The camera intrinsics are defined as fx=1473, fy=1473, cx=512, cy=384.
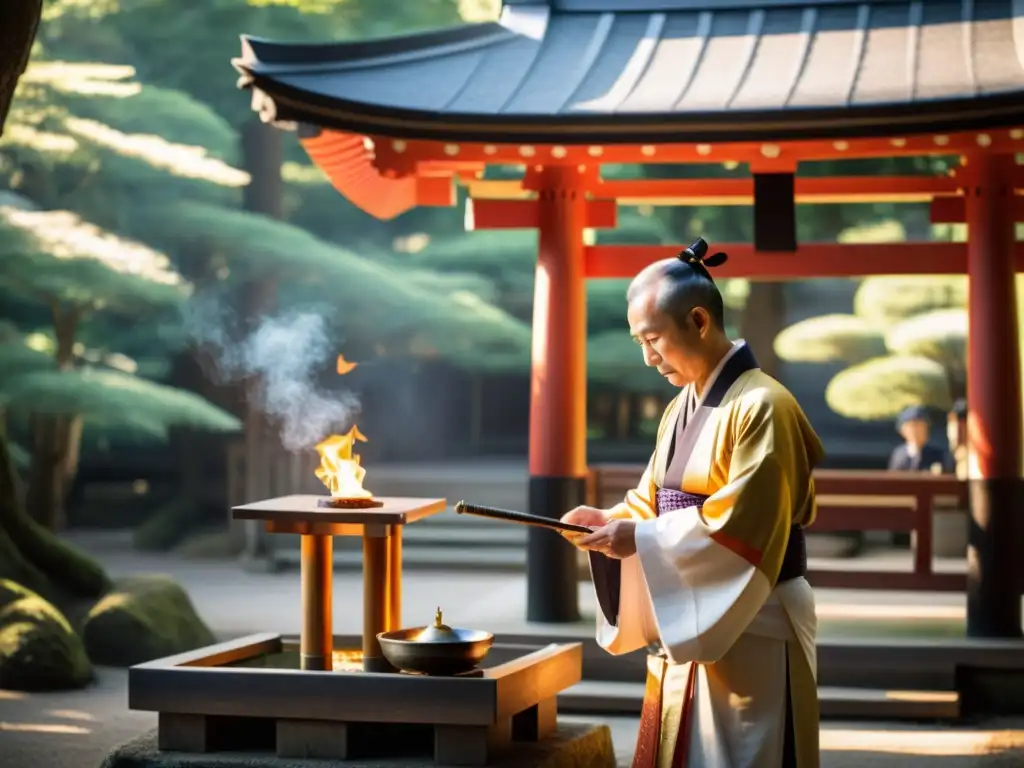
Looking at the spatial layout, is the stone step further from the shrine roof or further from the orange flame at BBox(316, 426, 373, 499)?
the shrine roof

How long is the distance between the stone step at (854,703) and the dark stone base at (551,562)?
724 millimetres

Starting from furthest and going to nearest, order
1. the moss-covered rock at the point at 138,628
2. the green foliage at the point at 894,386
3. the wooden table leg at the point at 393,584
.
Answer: the green foliage at the point at 894,386, the moss-covered rock at the point at 138,628, the wooden table leg at the point at 393,584

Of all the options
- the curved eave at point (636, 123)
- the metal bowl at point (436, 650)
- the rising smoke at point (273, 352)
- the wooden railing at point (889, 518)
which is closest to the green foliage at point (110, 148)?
the rising smoke at point (273, 352)

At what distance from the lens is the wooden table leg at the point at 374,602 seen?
5.21 metres

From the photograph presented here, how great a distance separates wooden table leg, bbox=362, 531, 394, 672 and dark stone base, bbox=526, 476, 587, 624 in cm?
320

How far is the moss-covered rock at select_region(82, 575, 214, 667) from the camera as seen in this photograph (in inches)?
371

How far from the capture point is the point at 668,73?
27.6 ft

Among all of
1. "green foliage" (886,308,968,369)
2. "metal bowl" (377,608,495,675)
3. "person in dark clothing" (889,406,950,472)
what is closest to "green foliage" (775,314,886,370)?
"green foliage" (886,308,968,369)

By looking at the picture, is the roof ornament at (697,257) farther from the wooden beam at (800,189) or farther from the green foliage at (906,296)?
the green foliage at (906,296)

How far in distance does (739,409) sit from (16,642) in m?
6.06

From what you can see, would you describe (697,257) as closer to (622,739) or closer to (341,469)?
(341,469)

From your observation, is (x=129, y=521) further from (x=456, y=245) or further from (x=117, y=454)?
(x=456, y=245)

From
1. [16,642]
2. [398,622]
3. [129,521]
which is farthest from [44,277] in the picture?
[398,622]

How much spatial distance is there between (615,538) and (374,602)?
153 centimetres
